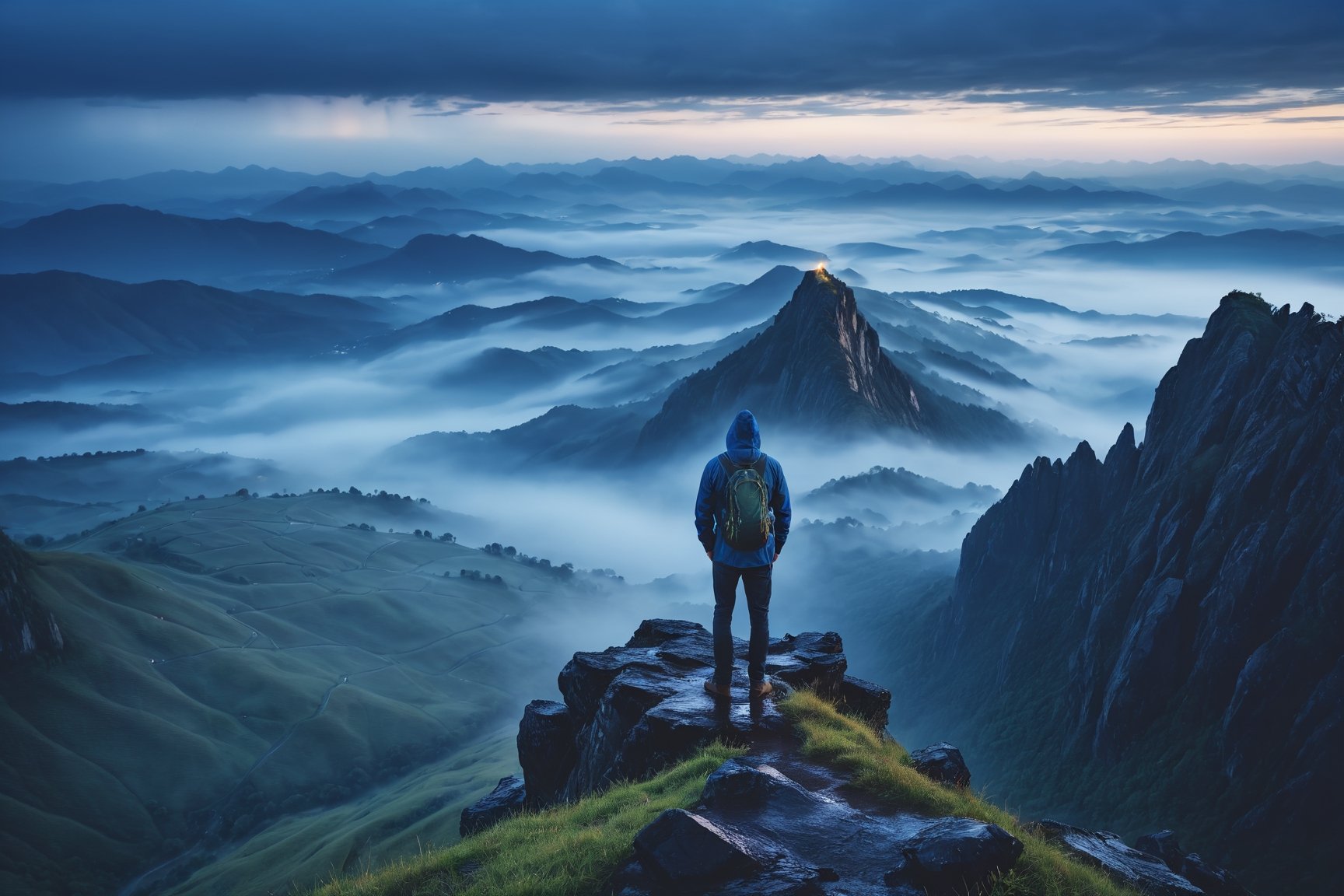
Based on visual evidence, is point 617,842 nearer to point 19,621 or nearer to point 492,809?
point 492,809

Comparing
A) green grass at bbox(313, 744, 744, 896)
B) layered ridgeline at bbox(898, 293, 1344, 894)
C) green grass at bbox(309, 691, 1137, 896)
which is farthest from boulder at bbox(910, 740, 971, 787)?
layered ridgeline at bbox(898, 293, 1344, 894)

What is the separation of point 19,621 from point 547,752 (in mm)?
190358

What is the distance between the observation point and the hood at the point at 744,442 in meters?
21.2

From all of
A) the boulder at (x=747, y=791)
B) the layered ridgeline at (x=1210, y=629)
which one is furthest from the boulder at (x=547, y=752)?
the layered ridgeline at (x=1210, y=629)

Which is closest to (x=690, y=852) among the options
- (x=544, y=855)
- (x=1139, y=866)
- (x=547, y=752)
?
(x=544, y=855)

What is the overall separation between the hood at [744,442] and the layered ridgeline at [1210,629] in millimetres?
67929

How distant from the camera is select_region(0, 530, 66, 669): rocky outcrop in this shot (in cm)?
17100

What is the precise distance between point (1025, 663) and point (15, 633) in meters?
184

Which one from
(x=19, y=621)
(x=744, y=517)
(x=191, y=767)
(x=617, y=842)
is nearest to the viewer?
(x=617, y=842)

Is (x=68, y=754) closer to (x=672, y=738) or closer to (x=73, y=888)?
(x=73, y=888)

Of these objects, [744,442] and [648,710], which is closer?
[744,442]

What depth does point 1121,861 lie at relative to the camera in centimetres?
2195

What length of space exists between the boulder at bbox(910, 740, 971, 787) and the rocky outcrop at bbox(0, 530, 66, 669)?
201 m

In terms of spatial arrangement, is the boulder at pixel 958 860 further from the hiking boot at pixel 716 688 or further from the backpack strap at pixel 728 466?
the hiking boot at pixel 716 688
